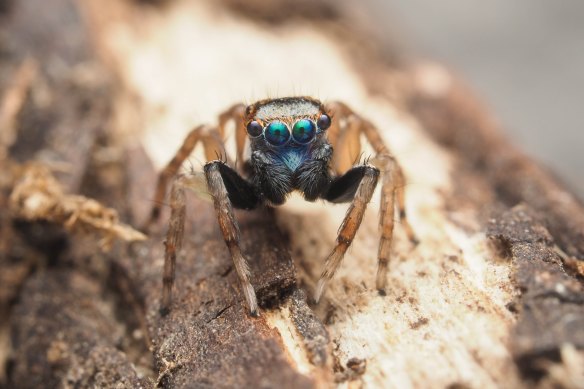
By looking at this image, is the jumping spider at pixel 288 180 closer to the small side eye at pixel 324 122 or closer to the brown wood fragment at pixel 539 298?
the small side eye at pixel 324 122

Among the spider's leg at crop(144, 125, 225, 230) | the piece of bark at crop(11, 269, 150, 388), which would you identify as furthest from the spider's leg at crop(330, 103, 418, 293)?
the piece of bark at crop(11, 269, 150, 388)

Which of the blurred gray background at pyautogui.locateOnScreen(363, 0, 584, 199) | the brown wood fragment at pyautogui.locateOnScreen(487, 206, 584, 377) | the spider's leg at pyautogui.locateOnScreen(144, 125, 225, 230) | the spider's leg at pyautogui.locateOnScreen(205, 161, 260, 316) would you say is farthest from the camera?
the blurred gray background at pyautogui.locateOnScreen(363, 0, 584, 199)

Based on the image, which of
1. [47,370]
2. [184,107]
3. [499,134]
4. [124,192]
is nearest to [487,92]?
[499,134]

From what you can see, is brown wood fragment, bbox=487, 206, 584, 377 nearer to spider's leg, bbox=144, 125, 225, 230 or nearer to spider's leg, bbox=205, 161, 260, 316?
spider's leg, bbox=205, 161, 260, 316

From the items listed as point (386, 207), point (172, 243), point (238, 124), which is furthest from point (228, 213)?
point (238, 124)

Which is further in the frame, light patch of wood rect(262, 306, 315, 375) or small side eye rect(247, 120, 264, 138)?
small side eye rect(247, 120, 264, 138)

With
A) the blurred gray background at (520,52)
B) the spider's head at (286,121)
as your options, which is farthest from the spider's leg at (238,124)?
the blurred gray background at (520,52)
